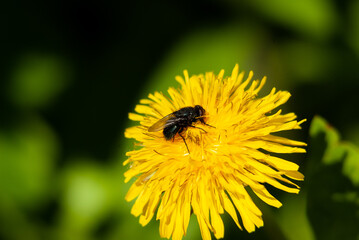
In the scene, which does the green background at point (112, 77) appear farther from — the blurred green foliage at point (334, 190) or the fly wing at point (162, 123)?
the fly wing at point (162, 123)

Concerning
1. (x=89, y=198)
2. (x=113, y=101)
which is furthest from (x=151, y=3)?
(x=89, y=198)

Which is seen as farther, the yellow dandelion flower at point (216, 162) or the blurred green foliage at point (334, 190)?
the blurred green foliage at point (334, 190)

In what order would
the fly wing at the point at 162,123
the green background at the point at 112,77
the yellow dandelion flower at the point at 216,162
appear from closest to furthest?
the yellow dandelion flower at the point at 216,162 < the fly wing at the point at 162,123 < the green background at the point at 112,77

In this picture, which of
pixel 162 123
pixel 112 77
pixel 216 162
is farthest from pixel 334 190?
pixel 112 77

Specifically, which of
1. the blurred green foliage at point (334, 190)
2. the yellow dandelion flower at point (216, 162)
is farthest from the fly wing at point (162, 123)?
the blurred green foliage at point (334, 190)

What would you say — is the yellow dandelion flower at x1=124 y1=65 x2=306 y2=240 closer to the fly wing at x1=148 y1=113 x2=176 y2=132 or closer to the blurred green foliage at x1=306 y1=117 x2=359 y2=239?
the fly wing at x1=148 y1=113 x2=176 y2=132

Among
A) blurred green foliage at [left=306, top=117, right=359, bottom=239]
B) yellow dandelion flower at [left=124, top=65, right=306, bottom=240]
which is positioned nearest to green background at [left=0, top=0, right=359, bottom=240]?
blurred green foliage at [left=306, top=117, right=359, bottom=239]
